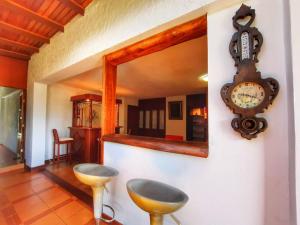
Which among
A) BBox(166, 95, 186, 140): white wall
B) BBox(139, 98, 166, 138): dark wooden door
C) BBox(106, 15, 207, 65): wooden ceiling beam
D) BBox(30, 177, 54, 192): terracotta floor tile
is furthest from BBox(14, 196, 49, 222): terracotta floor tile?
BBox(139, 98, 166, 138): dark wooden door

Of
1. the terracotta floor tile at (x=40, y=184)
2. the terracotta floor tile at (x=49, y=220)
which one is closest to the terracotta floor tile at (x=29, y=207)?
the terracotta floor tile at (x=49, y=220)

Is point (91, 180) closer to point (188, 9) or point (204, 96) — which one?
point (188, 9)

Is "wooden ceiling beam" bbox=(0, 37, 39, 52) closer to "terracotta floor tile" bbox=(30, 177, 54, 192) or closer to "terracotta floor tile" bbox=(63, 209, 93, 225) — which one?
"terracotta floor tile" bbox=(30, 177, 54, 192)

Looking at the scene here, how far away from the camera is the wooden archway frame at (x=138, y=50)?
1.25m

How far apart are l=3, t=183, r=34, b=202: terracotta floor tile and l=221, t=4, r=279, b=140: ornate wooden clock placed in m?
3.04

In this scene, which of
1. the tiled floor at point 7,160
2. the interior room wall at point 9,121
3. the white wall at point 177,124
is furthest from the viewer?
the white wall at point 177,124

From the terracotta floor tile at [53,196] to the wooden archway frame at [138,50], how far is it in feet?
4.23

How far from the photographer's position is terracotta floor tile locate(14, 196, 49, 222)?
188 cm

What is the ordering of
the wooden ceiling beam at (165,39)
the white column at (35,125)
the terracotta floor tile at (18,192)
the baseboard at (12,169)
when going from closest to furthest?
the wooden ceiling beam at (165,39), the terracotta floor tile at (18,192), the baseboard at (12,169), the white column at (35,125)

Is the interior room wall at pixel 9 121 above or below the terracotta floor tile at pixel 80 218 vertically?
above

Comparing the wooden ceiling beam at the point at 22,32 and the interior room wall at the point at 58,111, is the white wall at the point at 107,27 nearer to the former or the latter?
the wooden ceiling beam at the point at 22,32

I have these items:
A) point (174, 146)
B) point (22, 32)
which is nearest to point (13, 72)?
point (22, 32)

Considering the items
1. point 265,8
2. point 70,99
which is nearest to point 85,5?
point 265,8

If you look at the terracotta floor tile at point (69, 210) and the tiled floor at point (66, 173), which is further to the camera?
the tiled floor at point (66, 173)
